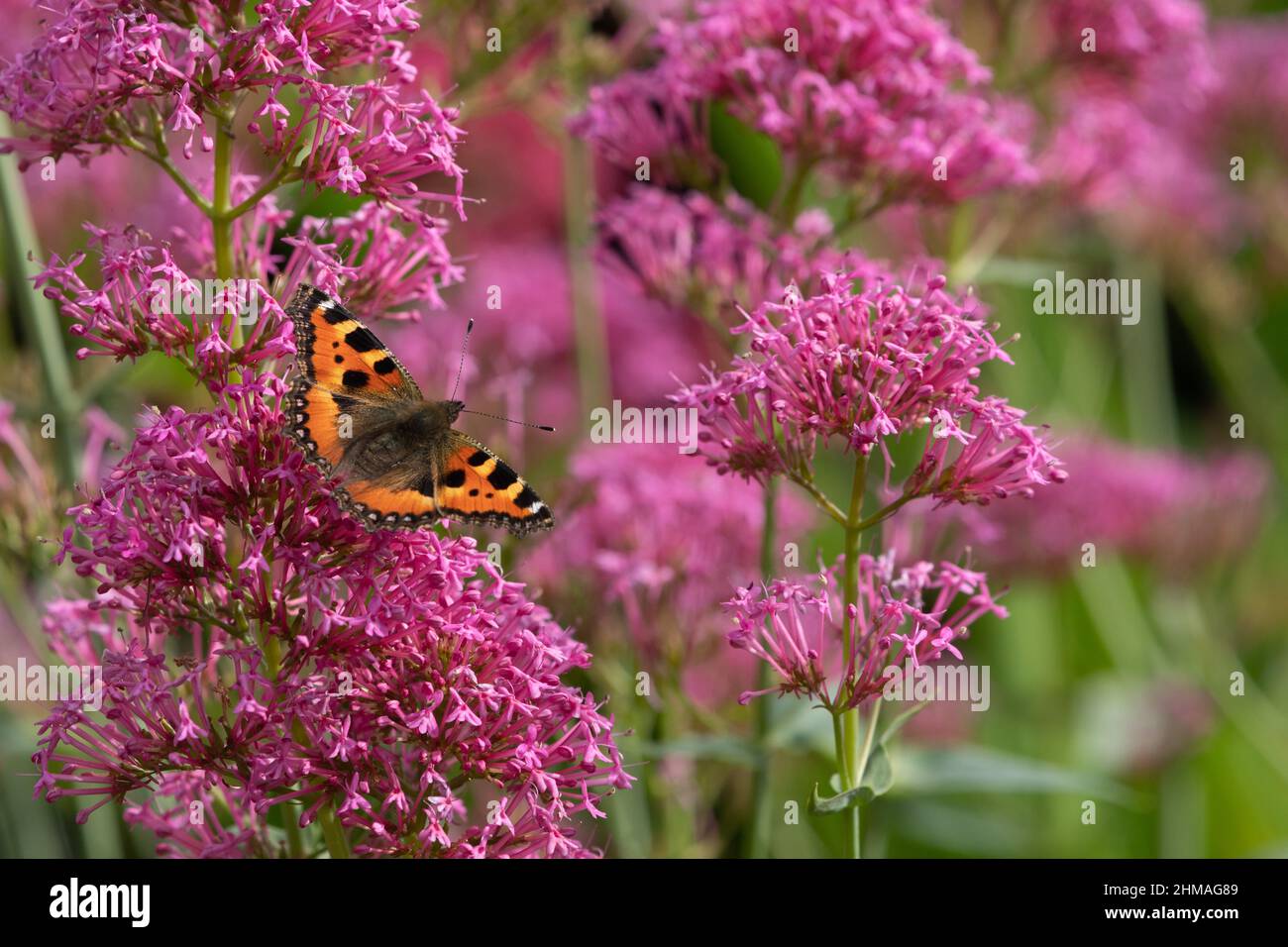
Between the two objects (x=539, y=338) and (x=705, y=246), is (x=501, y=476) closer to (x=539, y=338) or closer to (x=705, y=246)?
(x=705, y=246)

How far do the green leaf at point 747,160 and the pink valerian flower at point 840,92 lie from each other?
Answer: 2.10m

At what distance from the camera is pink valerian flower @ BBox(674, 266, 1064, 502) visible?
1869mm

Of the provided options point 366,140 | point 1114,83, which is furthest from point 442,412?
point 1114,83

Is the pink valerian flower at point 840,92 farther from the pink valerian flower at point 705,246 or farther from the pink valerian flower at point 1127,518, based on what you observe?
the pink valerian flower at point 1127,518

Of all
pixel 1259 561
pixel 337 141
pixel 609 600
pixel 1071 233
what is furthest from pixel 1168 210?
pixel 337 141

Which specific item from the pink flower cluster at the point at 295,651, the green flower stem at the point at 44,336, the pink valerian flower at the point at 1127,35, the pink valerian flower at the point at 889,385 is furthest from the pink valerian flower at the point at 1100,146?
the green flower stem at the point at 44,336

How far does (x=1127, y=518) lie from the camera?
3.76 meters

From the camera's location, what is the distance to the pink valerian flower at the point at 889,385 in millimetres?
1869

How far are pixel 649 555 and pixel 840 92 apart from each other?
94cm

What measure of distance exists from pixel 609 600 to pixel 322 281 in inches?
39.0

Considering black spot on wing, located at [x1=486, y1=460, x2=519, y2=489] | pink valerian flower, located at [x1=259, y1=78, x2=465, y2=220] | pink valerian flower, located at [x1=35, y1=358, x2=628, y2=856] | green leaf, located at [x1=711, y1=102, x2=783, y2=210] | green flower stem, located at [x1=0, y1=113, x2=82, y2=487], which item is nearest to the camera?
pink valerian flower, located at [x1=35, y1=358, x2=628, y2=856]

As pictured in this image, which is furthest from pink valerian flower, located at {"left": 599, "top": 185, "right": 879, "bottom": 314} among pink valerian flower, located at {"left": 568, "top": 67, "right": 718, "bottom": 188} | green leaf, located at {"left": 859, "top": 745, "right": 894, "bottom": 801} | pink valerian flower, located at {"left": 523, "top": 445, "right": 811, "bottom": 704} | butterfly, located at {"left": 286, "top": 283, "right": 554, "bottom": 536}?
green leaf, located at {"left": 859, "top": 745, "right": 894, "bottom": 801}

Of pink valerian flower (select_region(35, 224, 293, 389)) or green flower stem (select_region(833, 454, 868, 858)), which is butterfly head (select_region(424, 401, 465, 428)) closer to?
pink valerian flower (select_region(35, 224, 293, 389))

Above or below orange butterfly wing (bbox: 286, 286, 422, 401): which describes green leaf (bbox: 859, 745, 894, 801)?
Answer: below
